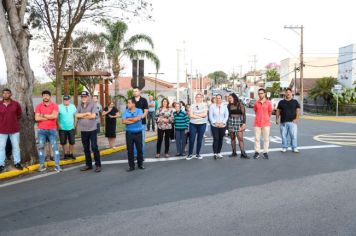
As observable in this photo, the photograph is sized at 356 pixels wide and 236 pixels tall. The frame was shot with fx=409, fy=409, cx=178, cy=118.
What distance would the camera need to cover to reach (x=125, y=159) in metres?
10.9

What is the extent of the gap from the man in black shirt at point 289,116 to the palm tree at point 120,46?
69.1 ft

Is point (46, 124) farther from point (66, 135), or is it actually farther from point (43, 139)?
point (66, 135)

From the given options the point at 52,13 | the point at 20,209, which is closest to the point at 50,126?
the point at 20,209

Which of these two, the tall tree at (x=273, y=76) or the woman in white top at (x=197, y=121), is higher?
the tall tree at (x=273, y=76)


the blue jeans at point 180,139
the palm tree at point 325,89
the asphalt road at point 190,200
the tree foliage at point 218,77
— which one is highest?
the tree foliage at point 218,77

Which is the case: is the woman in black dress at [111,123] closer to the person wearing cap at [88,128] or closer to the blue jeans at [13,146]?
the person wearing cap at [88,128]

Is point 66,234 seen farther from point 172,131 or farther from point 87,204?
point 172,131

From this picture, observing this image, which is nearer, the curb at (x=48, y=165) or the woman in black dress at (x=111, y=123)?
the curb at (x=48, y=165)

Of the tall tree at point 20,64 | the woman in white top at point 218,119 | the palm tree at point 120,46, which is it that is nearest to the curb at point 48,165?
the tall tree at point 20,64

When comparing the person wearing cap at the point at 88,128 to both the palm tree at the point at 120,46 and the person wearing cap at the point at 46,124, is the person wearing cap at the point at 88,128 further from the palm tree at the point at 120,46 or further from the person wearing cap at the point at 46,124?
the palm tree at the point at 120,46

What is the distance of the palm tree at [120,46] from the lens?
31562 mm

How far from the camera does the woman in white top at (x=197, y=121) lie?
423 inches

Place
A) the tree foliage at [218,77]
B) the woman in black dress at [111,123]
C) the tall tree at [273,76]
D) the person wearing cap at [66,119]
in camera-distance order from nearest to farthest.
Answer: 1. the person wearing cap at [66,119]
2. the woman in black dress at [111,123]
3. the tall tree at [273,76]
4. the tree foliage at [218,77]

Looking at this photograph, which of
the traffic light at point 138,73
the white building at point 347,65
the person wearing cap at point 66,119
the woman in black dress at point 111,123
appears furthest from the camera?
the white building at point 347,65
